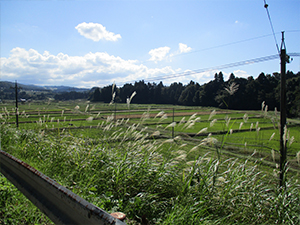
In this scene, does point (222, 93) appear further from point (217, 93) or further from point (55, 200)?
point (55, 200)

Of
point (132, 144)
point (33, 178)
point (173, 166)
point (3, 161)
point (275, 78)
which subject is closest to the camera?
point (33, 178)

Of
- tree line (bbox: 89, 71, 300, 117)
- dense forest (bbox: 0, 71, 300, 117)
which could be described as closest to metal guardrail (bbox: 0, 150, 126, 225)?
dense forest (bbox: 0, 71, 300, 117)

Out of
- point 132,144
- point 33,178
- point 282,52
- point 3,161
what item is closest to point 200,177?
point 132,144

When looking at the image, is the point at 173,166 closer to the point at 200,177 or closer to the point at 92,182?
the point at 200,177

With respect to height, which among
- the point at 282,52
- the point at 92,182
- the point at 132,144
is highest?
the point at 282,52

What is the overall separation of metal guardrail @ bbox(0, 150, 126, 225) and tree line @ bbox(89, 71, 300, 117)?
1047 cm

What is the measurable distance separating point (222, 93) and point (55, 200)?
21124 mm

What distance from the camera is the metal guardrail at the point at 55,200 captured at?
100cm

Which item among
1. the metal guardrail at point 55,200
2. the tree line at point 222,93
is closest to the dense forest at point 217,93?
the tree line at point 222,93

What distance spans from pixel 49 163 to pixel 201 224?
2.68 metres

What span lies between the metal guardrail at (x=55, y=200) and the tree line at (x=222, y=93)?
10466 mm

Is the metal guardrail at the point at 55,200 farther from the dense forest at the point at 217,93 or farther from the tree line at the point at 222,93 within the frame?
the tree line at the point at 222,93

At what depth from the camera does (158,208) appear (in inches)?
89.0

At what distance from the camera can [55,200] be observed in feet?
4.48
